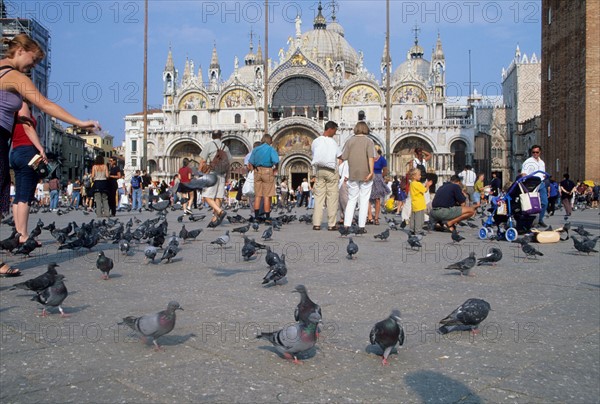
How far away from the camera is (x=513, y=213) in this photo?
8.62 metres

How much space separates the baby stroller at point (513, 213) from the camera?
835 cm

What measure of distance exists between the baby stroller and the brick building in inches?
799

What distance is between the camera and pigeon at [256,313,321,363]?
2502 mm

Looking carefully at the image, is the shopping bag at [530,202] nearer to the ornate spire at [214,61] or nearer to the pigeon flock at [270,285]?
the pigeon flock at [270,285]

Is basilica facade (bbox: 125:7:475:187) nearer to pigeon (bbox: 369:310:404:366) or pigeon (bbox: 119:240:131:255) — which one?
pigeon (bbox: 119:240:131:255)

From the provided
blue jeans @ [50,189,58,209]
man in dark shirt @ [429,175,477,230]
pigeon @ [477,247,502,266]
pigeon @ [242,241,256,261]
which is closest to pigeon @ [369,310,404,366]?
pigeon @ [477,247,502,266]

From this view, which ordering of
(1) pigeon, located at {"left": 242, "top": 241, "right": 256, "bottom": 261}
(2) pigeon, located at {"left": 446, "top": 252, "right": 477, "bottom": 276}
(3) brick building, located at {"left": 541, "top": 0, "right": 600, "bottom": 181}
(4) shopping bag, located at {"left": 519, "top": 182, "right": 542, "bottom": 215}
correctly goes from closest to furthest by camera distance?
(2) pigeon, located at {"left": 446, "top": 252, "right": 477, "bottom": 276} → (1) pigeon, located at {"left": 242, "top": 241, "right": 256, "bottom": 261} → (4) shopping bag, located at {"left": 519, "top": 182, "right": 542, "bottom": 215} → (3) brick building, located at {"left": 541, "top": 0, "right": 600, "bottom": 181}

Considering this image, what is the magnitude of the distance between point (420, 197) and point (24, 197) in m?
5.31

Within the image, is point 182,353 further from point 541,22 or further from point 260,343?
point 541,22

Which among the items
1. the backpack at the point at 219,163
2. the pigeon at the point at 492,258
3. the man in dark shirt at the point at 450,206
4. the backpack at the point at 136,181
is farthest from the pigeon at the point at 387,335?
the backpack at the point at 136,181

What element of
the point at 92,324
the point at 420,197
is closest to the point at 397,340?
the point at 92,324

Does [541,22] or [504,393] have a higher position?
[541,22]

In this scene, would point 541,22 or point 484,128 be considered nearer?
point 541,22

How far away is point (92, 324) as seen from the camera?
3.19m
